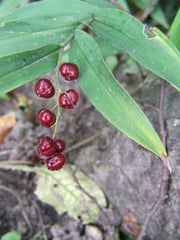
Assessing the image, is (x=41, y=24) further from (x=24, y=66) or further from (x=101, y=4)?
(x=101, y=4)

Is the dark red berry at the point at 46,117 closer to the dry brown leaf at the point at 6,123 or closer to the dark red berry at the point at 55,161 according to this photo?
the dark red berry at the point at 55,161

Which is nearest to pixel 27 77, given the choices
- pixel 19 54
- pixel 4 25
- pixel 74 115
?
pixel 19 54

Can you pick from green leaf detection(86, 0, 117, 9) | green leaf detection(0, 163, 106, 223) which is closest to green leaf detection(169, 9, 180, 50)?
green leaf detection(86, 0, 117, 9)

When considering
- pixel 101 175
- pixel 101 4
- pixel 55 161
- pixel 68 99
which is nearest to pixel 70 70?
pixel 68 99

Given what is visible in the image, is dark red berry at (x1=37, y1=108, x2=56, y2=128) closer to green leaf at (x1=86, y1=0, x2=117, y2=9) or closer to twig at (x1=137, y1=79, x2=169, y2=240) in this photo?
twig at (x1=137, y1=79, x2=169, y2=240)

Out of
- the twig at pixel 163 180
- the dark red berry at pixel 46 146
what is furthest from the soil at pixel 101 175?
the dark red berry at pixel 46 146

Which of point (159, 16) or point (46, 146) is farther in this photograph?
point (159, 16)
